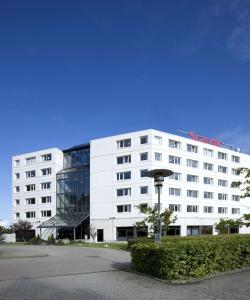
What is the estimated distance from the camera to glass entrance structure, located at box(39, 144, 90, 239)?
70.6 metres

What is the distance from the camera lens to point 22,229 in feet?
247

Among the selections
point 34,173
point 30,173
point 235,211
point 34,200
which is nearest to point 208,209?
point 235,211

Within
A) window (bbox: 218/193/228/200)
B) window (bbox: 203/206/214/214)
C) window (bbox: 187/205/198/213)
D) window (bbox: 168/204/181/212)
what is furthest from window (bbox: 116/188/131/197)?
window (bbox: 218/193/228/200)

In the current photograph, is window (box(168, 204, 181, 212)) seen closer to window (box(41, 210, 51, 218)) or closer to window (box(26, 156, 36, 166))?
window (box(41, 210, 51, 218))

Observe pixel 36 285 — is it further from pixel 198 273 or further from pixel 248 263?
pixel 248 263

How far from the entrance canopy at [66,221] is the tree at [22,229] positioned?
5365mm

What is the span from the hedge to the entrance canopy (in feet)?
175

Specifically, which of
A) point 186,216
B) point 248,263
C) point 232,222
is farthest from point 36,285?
point 186,216

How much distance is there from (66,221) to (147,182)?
1577 centimetres

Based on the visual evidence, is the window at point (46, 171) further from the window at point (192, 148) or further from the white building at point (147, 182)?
the window at point (192, 148)

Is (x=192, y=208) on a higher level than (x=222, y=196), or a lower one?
lower

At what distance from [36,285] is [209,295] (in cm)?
506

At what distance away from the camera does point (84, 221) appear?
7131 cm

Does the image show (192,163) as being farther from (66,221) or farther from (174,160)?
(66,221)
